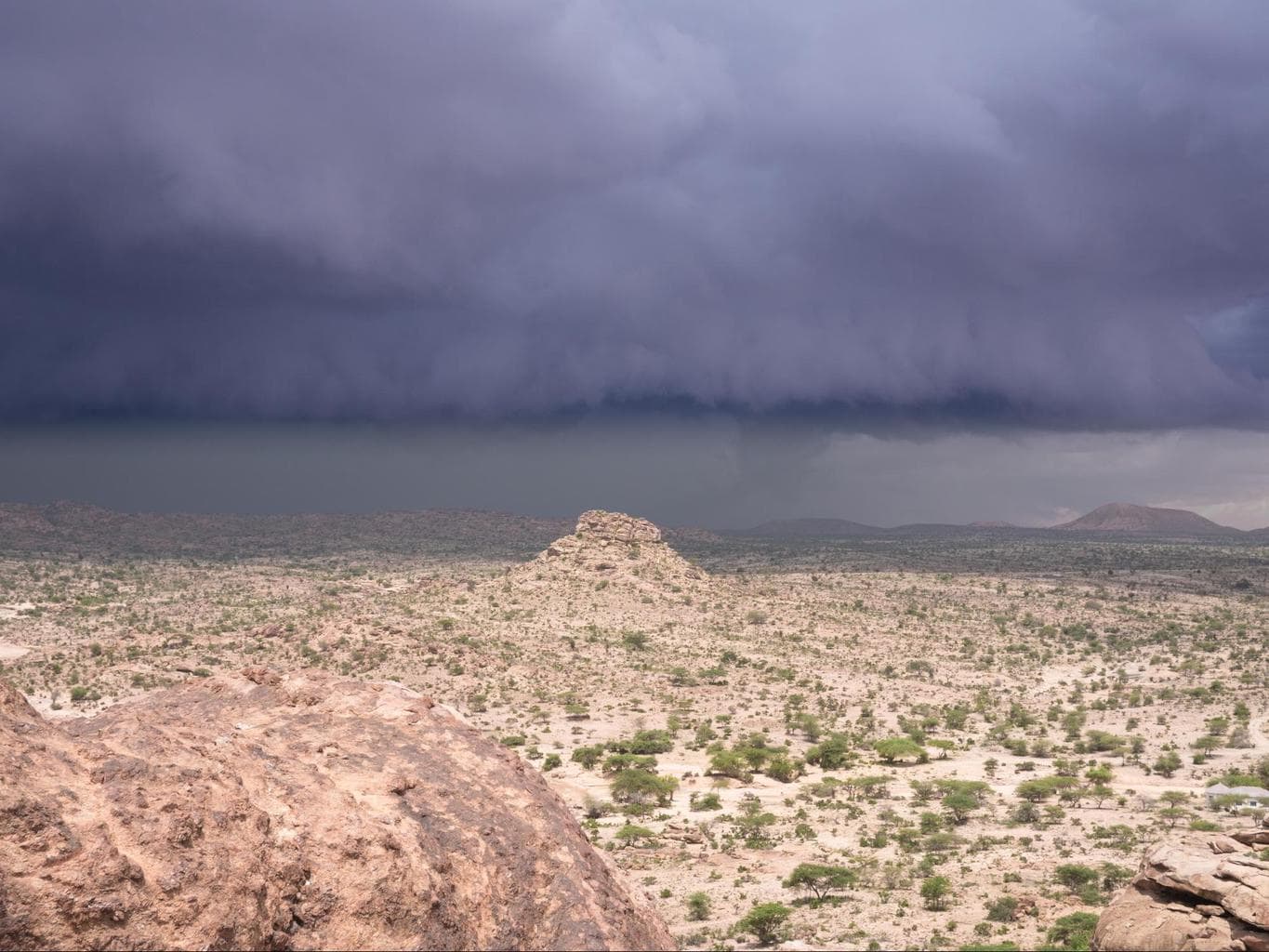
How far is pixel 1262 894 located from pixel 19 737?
25102 mm

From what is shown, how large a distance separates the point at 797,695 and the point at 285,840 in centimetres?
6965

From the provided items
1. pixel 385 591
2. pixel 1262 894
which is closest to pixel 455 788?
pixel 1262 894

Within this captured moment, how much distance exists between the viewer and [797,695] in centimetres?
7794

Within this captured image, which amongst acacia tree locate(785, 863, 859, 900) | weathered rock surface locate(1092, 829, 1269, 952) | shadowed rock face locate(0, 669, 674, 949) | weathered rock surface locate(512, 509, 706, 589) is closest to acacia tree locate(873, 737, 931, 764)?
acacia tree locate(785, 863, 859, 900)

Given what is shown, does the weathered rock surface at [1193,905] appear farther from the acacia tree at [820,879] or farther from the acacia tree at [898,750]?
the acacia tree at [898,750]

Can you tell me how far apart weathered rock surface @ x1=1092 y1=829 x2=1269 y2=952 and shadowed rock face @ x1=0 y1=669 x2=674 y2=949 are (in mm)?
15940

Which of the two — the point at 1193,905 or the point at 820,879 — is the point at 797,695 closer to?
the point at 820,879

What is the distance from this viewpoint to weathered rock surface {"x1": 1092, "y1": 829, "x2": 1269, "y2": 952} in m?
22.5

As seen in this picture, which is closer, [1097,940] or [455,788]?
[455,788]

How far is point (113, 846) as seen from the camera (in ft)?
33.5

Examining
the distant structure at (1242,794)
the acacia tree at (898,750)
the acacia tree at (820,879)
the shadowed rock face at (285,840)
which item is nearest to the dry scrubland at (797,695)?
the acacia tree at (820,879)

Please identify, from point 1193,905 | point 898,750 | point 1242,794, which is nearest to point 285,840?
point 1193,905

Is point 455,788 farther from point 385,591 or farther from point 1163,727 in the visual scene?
point 385,591

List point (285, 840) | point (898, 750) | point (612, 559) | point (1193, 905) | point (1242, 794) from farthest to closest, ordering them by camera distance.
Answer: point (612, 559), point (898, 750), point (1242, 794), point (1193, 905), point (285, 840)
